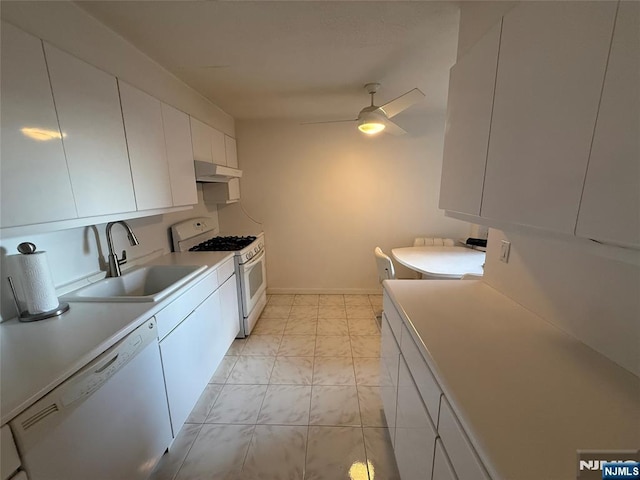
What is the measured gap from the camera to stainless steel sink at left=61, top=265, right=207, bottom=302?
140 centimetres

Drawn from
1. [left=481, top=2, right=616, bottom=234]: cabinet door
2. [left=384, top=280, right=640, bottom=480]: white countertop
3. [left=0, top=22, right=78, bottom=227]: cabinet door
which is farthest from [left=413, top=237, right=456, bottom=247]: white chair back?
[left=0, top=22, right=78, bottom=227]: cabinet door

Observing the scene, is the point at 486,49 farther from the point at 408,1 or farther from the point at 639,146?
the point at 639,146

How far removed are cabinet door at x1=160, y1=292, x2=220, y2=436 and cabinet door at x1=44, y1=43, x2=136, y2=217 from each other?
833 millimetres

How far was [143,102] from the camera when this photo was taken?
5.68 ft

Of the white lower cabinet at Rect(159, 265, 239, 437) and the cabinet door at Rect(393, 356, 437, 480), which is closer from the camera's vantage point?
the cabinet door at Rect(393, 356, 437, 480)

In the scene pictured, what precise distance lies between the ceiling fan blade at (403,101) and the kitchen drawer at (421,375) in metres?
1.69

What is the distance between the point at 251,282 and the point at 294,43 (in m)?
2.19

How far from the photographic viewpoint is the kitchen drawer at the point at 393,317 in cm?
137

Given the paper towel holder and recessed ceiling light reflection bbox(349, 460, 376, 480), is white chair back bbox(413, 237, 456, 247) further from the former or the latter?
the paper towel holder

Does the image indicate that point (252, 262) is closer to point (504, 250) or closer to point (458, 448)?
point (504, 250)

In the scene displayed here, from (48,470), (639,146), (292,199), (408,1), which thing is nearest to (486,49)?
(408,1)

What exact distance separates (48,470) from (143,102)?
1.92 metres

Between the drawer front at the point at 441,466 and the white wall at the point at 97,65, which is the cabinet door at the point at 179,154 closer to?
the white wall at the point at 97,65

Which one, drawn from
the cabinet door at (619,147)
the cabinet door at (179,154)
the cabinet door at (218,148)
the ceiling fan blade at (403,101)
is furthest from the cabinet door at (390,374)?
the cabinet door at (218,148)
